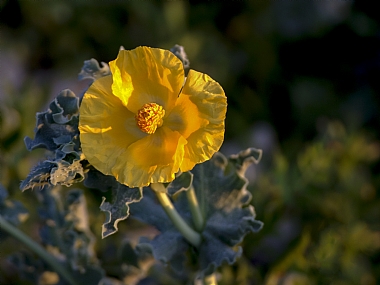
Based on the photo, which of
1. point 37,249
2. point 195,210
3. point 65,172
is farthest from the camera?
point 37,249

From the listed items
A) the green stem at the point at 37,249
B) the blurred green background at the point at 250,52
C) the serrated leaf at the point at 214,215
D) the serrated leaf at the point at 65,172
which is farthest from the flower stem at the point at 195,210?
the blurred green background at the point at 250,52

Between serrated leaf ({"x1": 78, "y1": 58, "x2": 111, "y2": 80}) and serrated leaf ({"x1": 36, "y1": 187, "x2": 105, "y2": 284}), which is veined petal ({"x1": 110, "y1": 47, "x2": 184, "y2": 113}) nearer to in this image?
serrated leaf ({"x1": 78, "y1": 58, "x2": 111, "y2": 80})

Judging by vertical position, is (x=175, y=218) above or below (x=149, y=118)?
below

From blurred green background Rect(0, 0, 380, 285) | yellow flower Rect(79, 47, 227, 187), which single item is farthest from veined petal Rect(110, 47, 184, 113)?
blurred green background Rect(0, 0, 380, 285)

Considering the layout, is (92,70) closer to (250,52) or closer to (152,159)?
(152,159)

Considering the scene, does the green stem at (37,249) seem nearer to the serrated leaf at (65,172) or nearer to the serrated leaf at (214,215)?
the serrated leaf at (214,215)

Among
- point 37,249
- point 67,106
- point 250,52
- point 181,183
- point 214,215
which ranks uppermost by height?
point 67,106

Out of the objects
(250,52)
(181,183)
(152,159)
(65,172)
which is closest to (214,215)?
(181,183)
